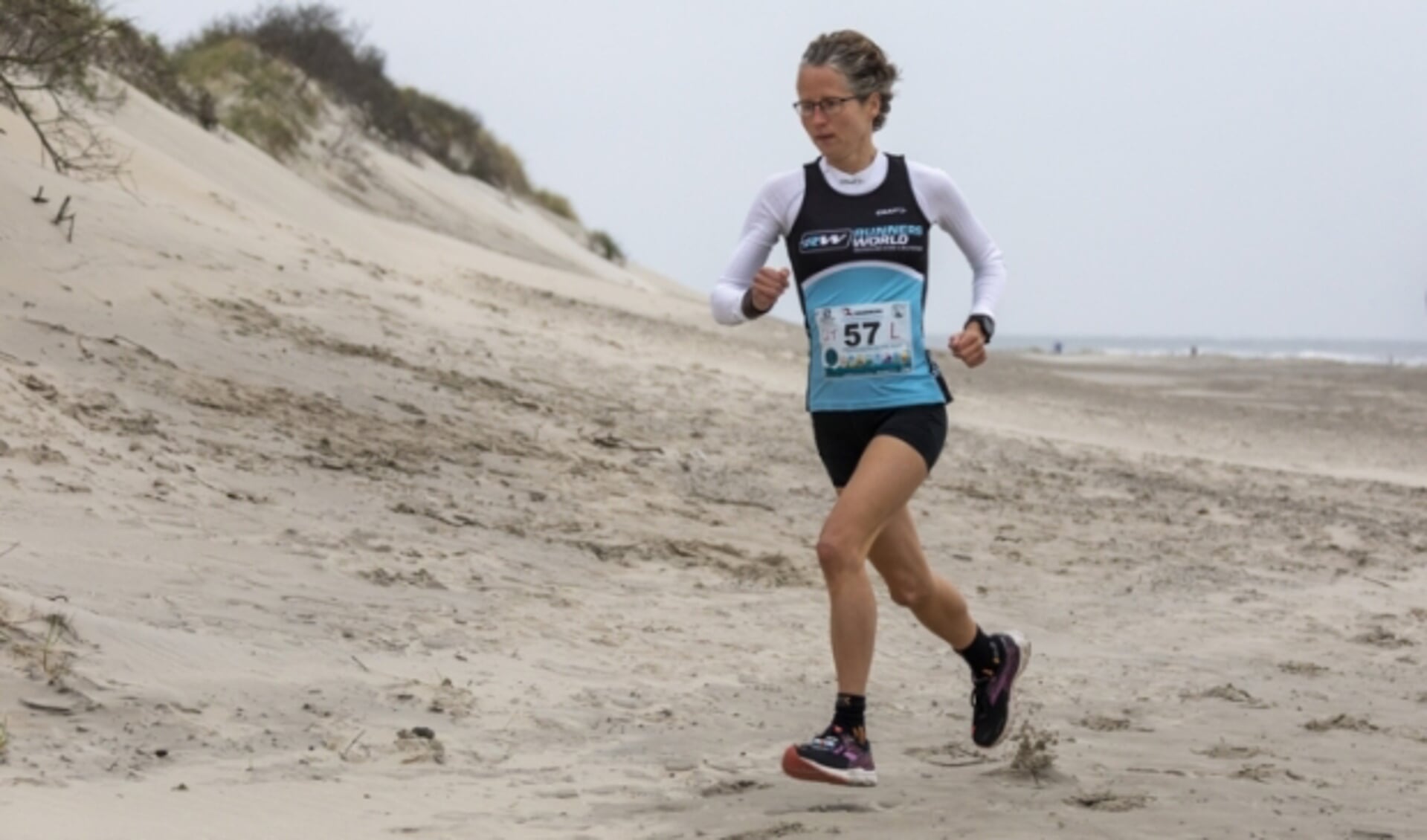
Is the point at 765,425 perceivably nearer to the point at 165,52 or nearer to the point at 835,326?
the point at 835,326

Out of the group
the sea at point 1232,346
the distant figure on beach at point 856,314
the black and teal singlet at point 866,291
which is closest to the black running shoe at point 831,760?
the distant figure on beach at point 856,314

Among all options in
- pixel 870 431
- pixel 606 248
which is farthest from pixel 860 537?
pixel 606 248

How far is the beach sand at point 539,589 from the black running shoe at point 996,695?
13 cm

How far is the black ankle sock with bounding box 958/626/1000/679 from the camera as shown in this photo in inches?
217

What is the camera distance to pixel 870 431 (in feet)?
16.7

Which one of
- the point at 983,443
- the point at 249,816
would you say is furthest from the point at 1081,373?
the point at 249,816

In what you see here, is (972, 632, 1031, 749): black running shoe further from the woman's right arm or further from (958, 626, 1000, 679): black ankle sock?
the woman's right arm

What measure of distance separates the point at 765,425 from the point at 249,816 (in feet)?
29.4

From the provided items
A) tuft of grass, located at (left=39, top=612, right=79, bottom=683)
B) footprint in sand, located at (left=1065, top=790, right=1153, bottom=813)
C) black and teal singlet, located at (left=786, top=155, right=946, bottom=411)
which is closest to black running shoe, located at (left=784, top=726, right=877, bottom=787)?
footprint in sand, located at (left=1065, top=790, right=1153, bottom=813)

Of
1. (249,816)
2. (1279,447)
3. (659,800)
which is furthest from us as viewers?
(1279,447)

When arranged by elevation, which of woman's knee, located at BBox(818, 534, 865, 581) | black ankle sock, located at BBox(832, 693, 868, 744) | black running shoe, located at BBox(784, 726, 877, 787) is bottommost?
black running shoe, located at BBox(784, 726, 877, 787)

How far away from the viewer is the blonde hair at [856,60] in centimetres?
498

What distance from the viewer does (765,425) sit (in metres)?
13.1

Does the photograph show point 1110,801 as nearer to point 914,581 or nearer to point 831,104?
point 914,581
